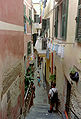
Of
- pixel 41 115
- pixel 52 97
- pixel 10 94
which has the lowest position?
pixel 41 115

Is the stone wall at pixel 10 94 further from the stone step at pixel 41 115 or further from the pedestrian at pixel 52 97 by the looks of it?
the pedestrian at pixel 52 97

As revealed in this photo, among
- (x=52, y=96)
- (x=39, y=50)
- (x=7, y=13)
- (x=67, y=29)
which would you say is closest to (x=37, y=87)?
(x=39, y=50)

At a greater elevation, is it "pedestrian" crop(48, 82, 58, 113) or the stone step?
"pedestrian" crop(48, 82, 58, 113)

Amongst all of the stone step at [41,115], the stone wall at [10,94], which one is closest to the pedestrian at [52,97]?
the stone step at [41,115]

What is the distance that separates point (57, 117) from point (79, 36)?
193 inches

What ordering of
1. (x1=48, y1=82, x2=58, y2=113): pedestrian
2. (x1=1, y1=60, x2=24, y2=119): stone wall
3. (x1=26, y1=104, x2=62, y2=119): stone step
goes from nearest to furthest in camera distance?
1. (x1=1, y1=60, x2=24, y2=119): stone wall
2. (x1=26, y1=104, x2=62, y2=119): stone step
3. (x1=48, y1=82, x2=58, y2=113): pedestrian

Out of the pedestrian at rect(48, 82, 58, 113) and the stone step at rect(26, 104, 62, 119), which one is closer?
the stone step at rect(26, 104, 62, 119)

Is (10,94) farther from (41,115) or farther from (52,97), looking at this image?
Result: (52,97)

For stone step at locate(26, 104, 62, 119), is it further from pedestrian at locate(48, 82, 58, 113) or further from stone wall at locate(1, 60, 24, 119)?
stone wall at locate(1, 60, 24, 119)

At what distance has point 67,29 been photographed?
229 inches

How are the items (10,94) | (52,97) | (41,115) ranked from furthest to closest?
(52,97) < (41,115) < (10,94)

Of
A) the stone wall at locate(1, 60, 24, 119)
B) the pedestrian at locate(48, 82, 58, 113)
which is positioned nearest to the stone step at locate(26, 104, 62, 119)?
the pedestrian at locate(48, 82, 58, 113)

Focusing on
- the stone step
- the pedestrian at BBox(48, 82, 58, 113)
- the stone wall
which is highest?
the stone wall

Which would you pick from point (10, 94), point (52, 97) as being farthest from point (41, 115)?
point (10, 94)
